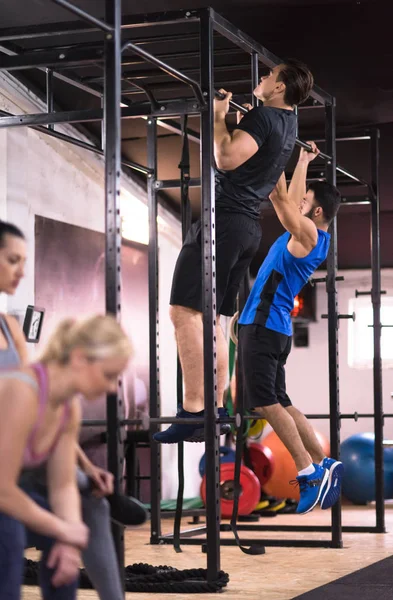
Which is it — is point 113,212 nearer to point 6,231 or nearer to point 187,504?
point 6,231

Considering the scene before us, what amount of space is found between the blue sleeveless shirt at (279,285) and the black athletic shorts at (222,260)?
33 centimetres

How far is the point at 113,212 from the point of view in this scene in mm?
3324

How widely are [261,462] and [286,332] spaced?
12.5 feet

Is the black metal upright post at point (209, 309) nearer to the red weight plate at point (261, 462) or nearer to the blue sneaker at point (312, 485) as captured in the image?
the blue sneaker at point (312, 485)

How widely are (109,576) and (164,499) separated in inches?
240

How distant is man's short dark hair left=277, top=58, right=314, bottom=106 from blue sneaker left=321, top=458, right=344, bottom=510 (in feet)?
5.84

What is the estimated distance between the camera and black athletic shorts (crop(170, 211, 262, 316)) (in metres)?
4.55

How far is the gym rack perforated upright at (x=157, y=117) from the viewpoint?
3.33 m

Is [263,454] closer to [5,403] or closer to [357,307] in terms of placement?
[357,307]

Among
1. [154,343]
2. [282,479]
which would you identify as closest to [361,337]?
[282,479]

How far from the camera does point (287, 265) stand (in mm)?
5355

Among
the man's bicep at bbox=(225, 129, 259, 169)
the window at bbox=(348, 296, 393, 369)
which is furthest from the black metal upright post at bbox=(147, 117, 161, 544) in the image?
the window at bbox=(348, 296, 393, 369)

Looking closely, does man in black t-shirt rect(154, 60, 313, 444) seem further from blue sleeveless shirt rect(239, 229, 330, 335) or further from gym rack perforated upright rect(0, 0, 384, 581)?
blue sleeveless shirt rect(239, 229, 330, 335)

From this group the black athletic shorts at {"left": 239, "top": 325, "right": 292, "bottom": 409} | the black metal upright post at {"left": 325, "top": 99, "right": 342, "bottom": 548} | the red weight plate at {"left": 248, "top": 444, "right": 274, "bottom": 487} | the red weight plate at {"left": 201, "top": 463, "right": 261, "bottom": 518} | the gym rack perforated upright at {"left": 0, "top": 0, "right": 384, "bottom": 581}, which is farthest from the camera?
the red weight plate at {"left": 248, "top": 444, "right": 274, "bottom": 487}
